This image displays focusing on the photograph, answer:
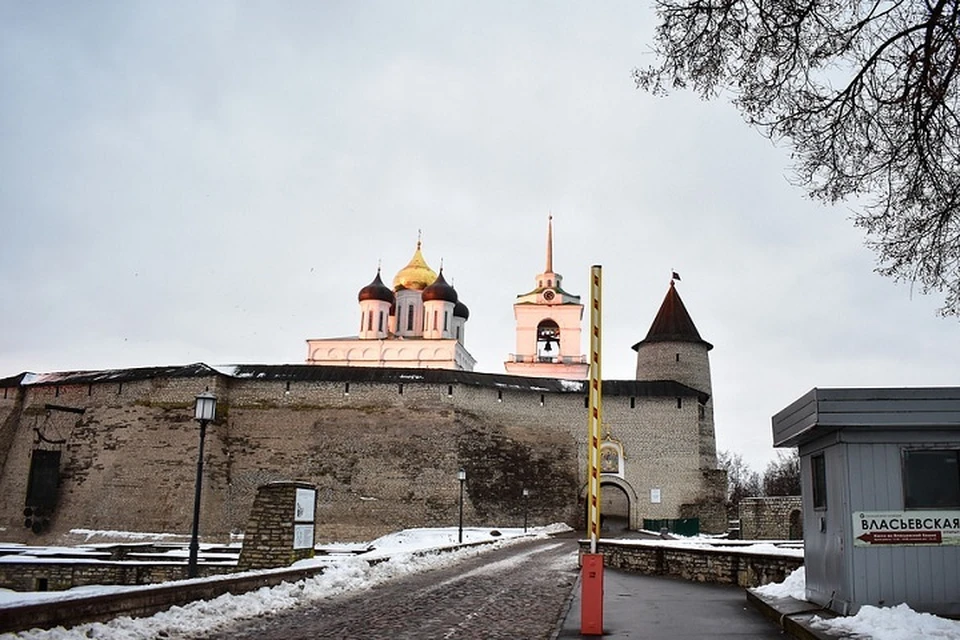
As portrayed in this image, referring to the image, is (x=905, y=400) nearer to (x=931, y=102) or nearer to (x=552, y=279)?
(x=931, y=102)

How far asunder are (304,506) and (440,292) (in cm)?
4072

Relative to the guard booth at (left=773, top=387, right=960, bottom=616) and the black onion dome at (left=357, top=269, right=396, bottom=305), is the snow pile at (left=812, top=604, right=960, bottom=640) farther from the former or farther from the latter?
the black onion dome at (left=357, top=269, right=396, bottom=305)

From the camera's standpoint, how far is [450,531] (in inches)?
1159

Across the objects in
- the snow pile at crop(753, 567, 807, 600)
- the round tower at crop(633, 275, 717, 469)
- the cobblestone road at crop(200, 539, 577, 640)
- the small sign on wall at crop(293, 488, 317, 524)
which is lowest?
the cobblestone road at crop(200, 539, 577, 640)

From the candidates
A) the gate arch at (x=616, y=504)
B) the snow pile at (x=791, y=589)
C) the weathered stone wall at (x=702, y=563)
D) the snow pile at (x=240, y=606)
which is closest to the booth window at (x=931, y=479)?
the snow pile at (x=791, y=589)

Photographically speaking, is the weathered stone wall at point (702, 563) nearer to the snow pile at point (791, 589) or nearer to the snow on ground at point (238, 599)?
the snow pile at point (791, 589)

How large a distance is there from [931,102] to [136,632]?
6930 mm

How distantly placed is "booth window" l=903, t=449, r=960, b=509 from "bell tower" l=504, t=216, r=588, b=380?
43.9 metres

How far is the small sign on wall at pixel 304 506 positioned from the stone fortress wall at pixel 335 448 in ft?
66.3

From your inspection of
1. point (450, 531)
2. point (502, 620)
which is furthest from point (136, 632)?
point (450, 531)

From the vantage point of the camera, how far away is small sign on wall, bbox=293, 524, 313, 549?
1220 cm

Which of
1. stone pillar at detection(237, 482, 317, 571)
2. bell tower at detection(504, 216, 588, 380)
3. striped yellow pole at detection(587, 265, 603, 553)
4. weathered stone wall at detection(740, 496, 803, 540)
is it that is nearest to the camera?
striped yellow pole at detection(587, 265, 603, 553)

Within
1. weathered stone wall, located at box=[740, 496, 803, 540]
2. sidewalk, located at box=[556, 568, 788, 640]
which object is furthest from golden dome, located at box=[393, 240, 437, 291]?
sidewalk, located at box=[556, 568, 788, 640]

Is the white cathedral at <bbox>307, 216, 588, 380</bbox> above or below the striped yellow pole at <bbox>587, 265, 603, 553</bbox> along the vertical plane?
above
